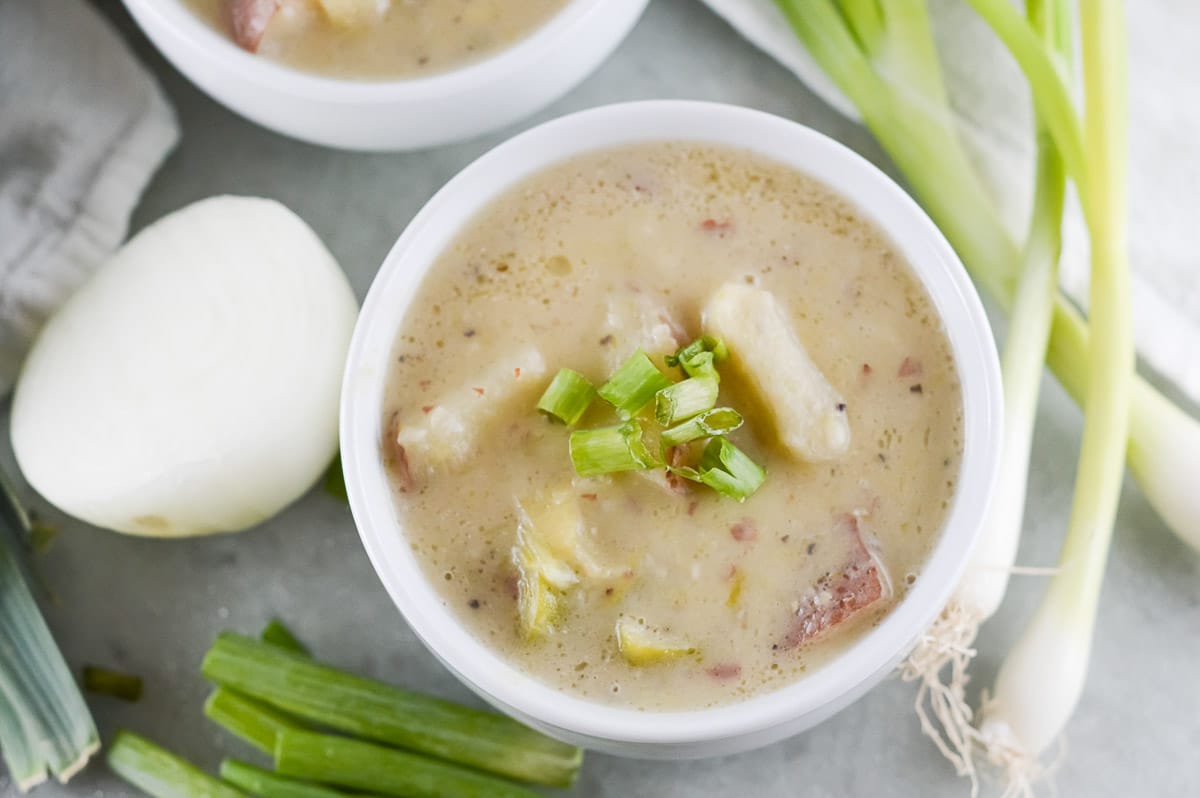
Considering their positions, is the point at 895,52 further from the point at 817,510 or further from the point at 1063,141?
the point at 817,510

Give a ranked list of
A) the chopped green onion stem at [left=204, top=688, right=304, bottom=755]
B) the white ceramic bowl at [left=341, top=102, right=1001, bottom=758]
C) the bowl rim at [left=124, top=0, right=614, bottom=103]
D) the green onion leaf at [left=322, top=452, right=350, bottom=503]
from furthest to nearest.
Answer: the green onion leaf at [left=322, top=452, right=350, bottom=503] → the chopped green onion stem at [left=204, top=688, right=304, bottom=755] → the bowl rim at [left=124, top=0, right=614, bottom=103] → the white ceramic bowl at [left=341, top=102, right=1001, bottom=758]

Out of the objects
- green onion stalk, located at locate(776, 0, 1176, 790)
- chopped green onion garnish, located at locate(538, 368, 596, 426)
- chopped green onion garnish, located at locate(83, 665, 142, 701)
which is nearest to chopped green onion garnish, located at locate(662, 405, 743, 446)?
chopped green onion garnish, located at locate(538, 368, 596, 426)

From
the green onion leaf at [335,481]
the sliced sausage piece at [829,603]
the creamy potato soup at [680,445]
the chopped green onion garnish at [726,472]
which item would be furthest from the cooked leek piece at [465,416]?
the green onion leaf at [335,481]

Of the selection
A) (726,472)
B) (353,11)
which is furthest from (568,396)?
(353,11)

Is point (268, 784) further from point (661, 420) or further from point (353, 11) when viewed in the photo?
point (353, 11)

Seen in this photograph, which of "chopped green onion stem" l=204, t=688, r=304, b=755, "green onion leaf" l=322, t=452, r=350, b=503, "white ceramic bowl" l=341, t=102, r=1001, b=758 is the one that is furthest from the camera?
"green onion leaf" l=322, t=452, r=350, b=503

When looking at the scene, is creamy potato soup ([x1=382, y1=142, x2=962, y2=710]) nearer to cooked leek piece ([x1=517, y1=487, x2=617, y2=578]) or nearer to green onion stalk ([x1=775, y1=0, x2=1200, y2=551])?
cooked leek piece ([x1=517, y1=487, x2=617, y2=578])
